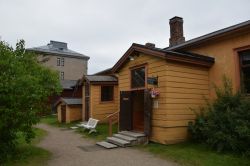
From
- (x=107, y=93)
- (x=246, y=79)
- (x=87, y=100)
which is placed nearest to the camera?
(x=246, y=79)

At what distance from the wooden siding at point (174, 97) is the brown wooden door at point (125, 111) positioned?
5.69 feet

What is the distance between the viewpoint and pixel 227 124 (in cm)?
936

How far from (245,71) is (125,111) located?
5.76m

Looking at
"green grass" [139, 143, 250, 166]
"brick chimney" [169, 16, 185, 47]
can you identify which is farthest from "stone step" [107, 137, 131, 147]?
"brick chimney" [169, 16, 185, 47]

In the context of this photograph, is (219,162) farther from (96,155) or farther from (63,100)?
(63,100)

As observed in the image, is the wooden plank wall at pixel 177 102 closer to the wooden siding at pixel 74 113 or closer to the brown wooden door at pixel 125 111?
the brown wooden door at pixel 125 111

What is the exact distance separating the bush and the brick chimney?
7144mm

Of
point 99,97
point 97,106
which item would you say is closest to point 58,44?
point 99,97

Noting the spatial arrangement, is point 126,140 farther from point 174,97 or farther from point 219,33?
point 219,33

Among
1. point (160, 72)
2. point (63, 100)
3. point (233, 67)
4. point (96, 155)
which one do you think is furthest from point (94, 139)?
point (63, 100)

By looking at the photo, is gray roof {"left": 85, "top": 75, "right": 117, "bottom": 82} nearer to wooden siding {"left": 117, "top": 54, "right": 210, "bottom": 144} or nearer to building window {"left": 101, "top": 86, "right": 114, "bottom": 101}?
building window {"left": 101, "top": 86, "right": 114, "bottom": 101}

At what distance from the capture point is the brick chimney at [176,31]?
1731cm

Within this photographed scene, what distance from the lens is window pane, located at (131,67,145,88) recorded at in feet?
41.7

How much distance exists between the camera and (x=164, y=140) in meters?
10.9
